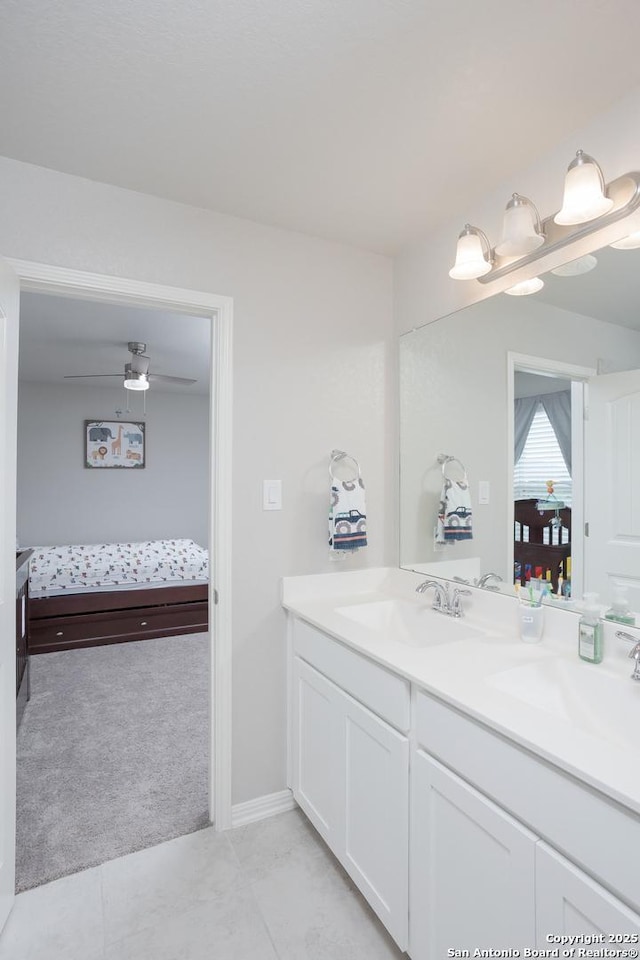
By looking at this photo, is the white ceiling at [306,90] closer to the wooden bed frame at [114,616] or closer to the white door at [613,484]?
the white door at [613,484]

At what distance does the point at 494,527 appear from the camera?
1891mm

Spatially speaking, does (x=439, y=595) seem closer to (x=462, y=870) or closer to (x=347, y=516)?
(x=347, y=516)

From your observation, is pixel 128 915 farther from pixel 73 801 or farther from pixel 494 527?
pixel 494 527

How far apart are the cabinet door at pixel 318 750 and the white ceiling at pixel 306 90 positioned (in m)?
1.76

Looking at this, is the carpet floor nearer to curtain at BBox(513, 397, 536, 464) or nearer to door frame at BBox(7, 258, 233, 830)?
door frame at BBox(7, 258, 233, 830)

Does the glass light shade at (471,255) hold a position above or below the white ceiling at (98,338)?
below

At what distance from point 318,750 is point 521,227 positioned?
1.85 metres

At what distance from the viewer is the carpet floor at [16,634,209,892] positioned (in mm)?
1928

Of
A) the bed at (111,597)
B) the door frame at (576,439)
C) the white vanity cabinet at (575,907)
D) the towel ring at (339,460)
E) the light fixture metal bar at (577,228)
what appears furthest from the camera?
the bed at (111,597)

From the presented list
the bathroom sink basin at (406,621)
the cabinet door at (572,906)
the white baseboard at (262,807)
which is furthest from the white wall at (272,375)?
the cabinet door at (572,906)

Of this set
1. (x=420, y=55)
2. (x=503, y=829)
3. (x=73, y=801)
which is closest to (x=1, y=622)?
(x=73, y=801)

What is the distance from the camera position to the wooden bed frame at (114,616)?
407 cm

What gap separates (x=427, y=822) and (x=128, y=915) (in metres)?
1.05

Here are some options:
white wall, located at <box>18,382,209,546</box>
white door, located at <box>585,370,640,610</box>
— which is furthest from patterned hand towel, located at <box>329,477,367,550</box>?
white wall, located at <box>18,382,209,546</box>
